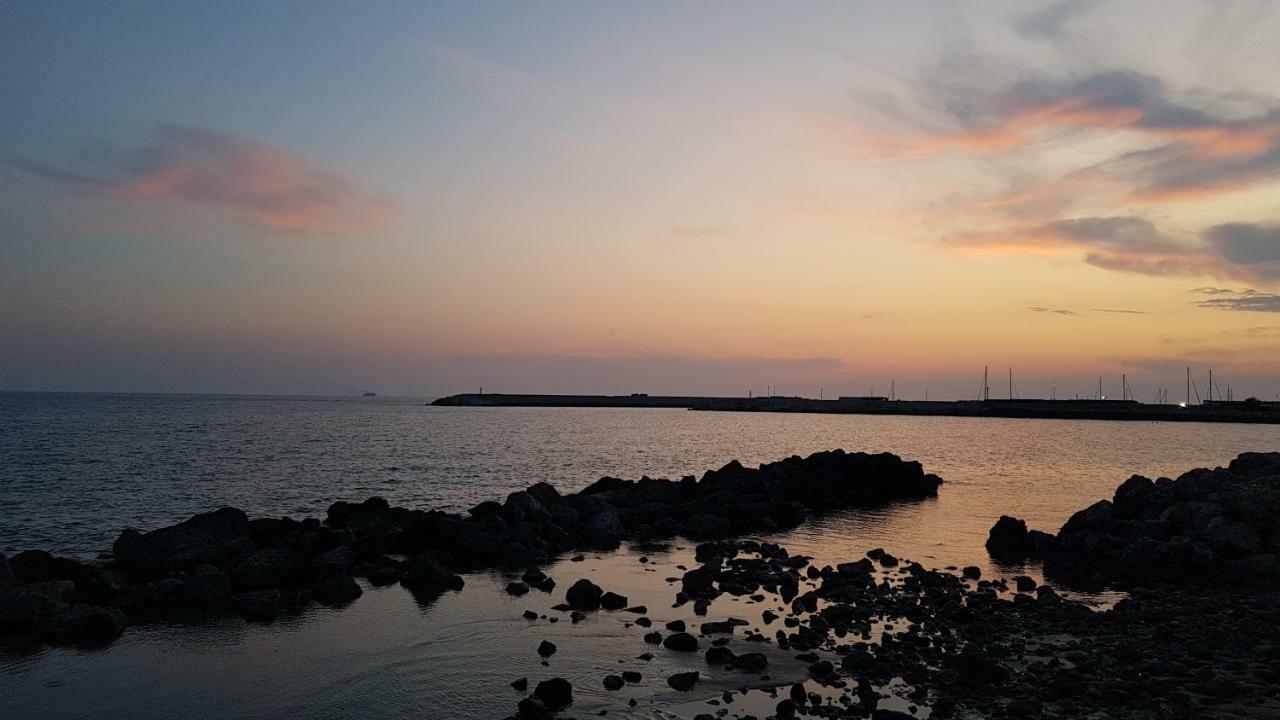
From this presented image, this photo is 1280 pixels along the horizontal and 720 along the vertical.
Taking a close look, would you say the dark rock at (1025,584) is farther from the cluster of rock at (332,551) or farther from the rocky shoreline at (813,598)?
the cluster of rock at (332,551)

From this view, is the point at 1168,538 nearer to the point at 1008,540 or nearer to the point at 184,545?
the point at 1008,540

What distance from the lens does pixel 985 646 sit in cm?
1544

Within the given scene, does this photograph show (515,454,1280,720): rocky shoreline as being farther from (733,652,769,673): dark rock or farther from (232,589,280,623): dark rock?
(232,589,280,623): dark rock

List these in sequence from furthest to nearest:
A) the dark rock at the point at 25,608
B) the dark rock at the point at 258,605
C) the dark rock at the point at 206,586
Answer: the dark rock at the point at 206,586 < the dark rock at the point at 258,605 < the dark rock at the point at 25,608

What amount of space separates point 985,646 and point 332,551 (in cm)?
1719

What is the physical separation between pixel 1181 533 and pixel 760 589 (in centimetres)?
1466

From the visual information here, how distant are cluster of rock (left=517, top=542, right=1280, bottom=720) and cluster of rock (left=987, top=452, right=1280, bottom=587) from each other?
280 cm

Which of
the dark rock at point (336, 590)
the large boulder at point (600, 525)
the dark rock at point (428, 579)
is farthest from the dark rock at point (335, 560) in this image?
the large boulder at point (600, 525)

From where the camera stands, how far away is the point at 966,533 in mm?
32531

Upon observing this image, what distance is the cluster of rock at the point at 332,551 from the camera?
19.1 meters

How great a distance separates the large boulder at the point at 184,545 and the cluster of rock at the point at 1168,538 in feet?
76.7

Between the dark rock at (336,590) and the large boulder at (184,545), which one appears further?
the large boulder at (184,545)

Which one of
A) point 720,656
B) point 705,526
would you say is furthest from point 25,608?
point 705,526

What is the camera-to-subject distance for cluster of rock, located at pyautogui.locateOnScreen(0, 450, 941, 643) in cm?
1909
